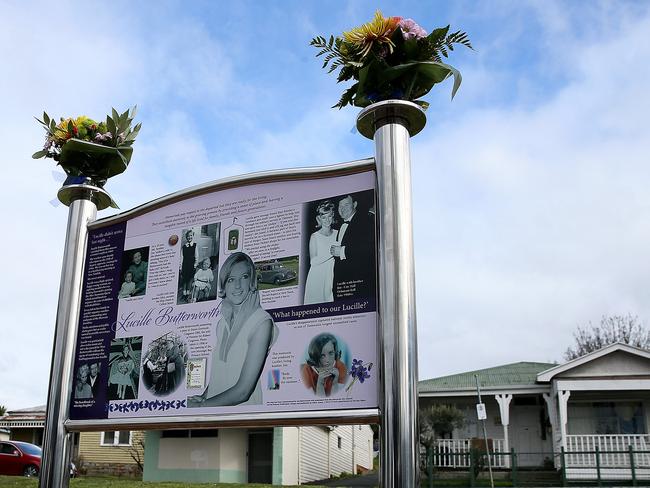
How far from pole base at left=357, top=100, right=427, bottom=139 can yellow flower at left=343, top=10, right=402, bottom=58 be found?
33 cm

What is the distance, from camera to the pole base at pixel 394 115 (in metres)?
4.44

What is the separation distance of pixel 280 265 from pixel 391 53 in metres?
1.55

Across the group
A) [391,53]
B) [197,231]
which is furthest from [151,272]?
[391,53]

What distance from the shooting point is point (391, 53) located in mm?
4422

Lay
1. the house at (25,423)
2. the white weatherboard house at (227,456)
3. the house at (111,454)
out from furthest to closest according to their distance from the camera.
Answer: the house at (25,423)
the house at (111,454)
the white weatherboard house at (227,456)

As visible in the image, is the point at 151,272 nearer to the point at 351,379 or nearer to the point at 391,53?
the point at 351,379

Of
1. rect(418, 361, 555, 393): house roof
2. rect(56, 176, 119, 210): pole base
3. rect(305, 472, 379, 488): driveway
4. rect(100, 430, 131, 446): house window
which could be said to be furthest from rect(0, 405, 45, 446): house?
rect(56, 176, 119, 210): pole base

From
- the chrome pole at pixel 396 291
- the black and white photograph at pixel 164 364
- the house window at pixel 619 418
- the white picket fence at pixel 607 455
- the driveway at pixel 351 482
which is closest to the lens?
the chrome pole at pixel 396 291

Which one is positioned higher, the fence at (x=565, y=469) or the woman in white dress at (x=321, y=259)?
the woman in white dress at (x=321, y=259)

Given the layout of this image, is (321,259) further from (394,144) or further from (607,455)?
(607,455)

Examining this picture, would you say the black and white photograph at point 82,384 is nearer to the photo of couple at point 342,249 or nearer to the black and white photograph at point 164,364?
the black and white photograph at point 164,364

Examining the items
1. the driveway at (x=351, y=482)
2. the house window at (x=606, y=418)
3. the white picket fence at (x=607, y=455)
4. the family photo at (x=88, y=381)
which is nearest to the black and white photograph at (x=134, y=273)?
the family photo at (x=88, y=381)

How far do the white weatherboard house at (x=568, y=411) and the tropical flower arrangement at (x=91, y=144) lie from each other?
18.6 meters

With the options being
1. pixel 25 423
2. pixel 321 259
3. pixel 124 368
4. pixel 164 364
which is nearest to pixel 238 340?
pixel 164 364
